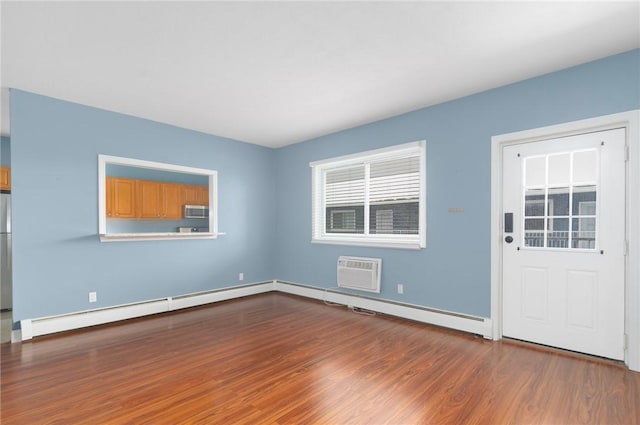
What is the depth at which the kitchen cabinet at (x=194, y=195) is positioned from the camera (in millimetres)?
6672

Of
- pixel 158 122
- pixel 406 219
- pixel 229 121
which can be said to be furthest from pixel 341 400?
pixel 158 122

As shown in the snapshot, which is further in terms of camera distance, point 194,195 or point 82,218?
point 194,195

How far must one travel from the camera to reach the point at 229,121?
4.55m

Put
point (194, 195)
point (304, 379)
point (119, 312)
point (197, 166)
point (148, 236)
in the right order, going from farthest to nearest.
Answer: point (194, 195) → point (197, 166) → point (148, 236) → point (119, 312) → point (304, 379)

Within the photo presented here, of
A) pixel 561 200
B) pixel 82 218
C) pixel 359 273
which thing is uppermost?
pixel 561 200

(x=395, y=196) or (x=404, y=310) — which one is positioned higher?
(x=395, y=196)

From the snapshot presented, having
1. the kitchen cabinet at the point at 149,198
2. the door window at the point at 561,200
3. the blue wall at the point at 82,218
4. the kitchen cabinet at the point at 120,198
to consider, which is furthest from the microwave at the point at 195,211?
the door window at the point at 561,200

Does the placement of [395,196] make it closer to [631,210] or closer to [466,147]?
[466,147]

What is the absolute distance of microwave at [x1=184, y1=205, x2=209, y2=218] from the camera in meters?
6.59

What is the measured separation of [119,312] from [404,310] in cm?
376

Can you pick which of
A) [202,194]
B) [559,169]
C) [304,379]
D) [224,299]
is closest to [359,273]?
[304,379]

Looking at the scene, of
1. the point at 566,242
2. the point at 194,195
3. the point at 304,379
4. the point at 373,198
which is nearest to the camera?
the point at 304,379

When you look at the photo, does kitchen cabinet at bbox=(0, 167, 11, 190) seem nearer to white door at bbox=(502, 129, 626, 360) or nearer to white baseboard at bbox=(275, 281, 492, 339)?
white baseboard at bbox=(275, 281, 492, 339)

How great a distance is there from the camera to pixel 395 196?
4504 millimetres
